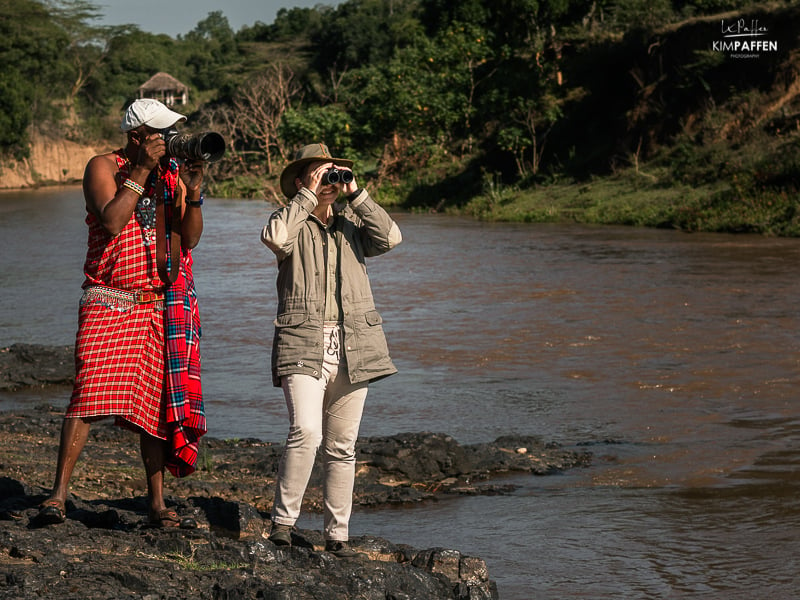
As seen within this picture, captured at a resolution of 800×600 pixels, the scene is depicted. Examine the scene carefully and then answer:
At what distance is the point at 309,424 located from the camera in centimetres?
418

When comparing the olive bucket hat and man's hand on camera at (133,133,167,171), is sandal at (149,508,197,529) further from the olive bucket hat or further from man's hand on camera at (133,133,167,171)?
the olive bucket hat

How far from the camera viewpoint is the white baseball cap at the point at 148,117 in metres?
4.04

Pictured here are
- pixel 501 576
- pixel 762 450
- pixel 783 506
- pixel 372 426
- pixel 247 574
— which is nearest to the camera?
pixel 247 574

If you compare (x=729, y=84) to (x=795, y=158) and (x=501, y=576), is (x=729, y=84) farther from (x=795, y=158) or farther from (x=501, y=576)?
(x=501, y=576)

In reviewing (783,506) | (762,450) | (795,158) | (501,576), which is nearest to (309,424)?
(501,576)

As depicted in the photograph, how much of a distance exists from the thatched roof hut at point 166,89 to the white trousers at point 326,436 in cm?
6661

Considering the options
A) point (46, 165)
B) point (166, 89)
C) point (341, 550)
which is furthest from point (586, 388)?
point (166, 89)

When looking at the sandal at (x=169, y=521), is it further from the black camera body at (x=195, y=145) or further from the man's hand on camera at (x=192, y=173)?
the black camera body at (x=195, y=145)

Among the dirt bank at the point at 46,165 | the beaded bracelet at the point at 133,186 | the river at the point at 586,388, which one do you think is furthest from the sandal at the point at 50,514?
the dirt bank at the point at 46,165

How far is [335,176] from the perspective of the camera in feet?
14.2

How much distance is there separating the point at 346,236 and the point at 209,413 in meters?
4.64

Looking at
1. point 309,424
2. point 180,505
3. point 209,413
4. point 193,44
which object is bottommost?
point 209,413

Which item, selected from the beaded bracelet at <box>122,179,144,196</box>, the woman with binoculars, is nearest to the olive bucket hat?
the woman with binoculars

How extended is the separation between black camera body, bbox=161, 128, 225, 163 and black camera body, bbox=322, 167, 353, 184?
1.47ft
